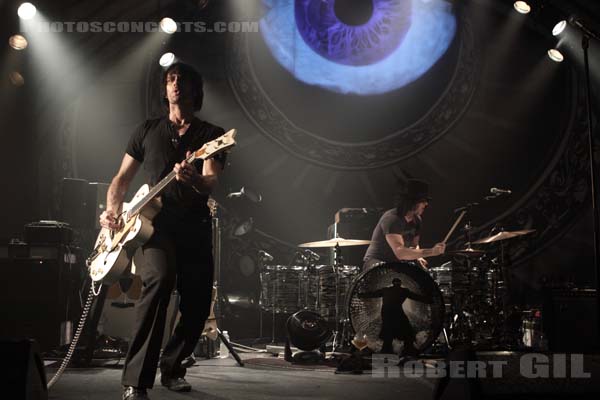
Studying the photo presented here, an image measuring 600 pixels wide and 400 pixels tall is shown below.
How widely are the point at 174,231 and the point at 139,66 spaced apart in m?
5.72

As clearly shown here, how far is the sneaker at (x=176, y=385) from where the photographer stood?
13.1 ft

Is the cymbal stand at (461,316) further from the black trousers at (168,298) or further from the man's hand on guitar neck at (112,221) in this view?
the man's hand on guitar neck at (112,221)

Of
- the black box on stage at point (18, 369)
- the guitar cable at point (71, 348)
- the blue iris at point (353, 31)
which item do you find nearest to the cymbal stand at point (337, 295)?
the blue iris at point (353, 31)

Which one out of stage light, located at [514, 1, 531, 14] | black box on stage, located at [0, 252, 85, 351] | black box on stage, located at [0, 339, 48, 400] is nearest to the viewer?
black box on stage, located at [0, 339, 48, 400]

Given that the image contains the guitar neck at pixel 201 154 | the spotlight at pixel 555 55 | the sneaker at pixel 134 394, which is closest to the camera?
the sneaker at pixel 134 394

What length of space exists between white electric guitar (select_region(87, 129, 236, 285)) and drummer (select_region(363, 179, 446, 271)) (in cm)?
299

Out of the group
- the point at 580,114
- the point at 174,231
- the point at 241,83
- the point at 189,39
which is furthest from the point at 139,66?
the point at 580,114

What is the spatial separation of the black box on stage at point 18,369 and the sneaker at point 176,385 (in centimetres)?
191

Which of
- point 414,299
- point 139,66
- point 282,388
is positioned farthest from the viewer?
point 139,66

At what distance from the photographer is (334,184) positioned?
9.54 meters

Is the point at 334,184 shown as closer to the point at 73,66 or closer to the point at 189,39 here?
the point at 189,39

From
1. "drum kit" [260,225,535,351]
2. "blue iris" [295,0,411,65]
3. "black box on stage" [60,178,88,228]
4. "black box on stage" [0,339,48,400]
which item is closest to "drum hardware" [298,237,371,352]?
"drum kit" [260,225,535,351]

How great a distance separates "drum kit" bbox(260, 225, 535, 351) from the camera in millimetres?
6555

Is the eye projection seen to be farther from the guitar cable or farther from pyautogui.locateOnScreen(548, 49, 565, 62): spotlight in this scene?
the guitar cable
